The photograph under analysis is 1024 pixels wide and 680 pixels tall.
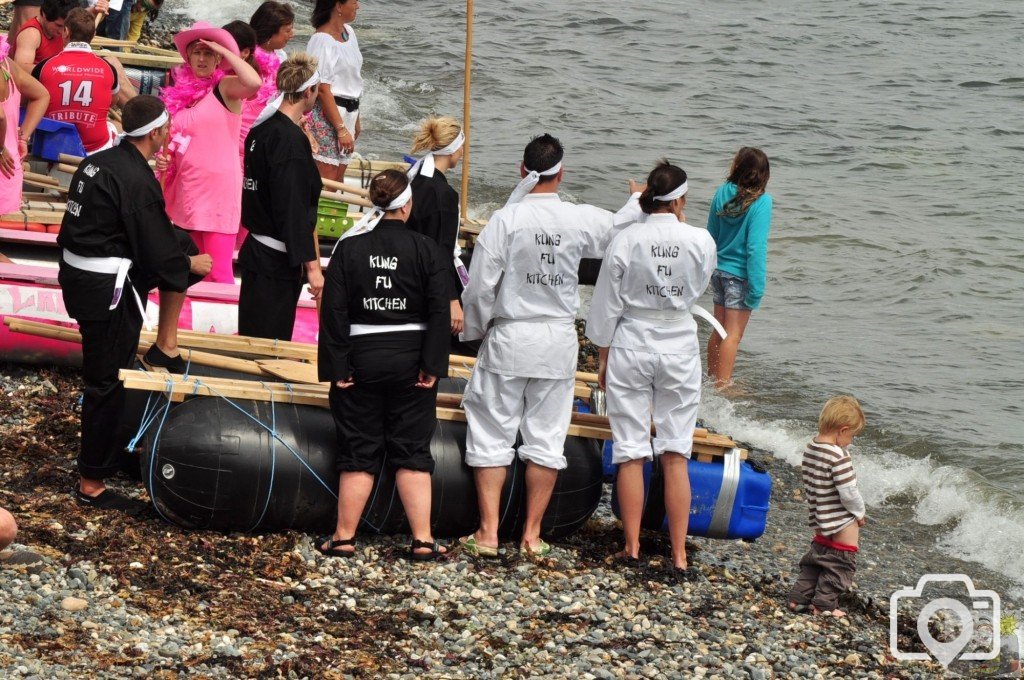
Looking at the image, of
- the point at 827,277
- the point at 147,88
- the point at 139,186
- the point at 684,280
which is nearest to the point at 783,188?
the point at 827,277

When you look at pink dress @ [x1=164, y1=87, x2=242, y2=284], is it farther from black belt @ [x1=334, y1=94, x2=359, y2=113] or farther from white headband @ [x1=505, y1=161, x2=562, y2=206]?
white headband @ [x1=505, y1=161, x2=562, y2=206]

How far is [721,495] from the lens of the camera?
721cm

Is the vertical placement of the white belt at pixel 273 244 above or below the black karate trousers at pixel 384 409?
above

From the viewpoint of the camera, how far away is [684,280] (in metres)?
6.82

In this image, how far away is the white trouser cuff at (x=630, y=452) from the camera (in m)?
6.90

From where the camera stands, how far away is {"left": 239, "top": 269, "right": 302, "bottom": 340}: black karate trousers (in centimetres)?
760

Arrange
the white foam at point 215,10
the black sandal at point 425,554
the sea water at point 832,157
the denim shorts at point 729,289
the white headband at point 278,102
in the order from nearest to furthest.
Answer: the black sandal at point 425,554 < the white headband at point 278,102 < the denim shorts at point 729,289 < the sea water at point 832,157 < the white foam at point 215,10

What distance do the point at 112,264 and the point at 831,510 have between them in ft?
12.5

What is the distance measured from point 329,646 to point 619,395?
216 centimetres

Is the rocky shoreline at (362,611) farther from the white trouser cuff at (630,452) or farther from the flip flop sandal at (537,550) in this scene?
the white trouser cuff at (630,452)

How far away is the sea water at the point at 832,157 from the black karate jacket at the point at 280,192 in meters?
4.68

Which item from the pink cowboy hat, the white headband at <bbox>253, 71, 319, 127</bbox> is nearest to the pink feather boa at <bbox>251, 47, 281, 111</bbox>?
the pink cowboy hat

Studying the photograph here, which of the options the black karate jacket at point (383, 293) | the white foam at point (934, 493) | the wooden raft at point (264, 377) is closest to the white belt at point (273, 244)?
the wooden raft at point (264, 377)

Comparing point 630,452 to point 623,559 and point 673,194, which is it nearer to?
point 623,559
